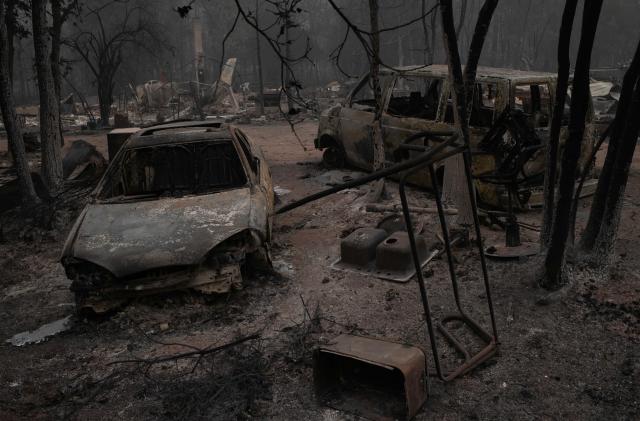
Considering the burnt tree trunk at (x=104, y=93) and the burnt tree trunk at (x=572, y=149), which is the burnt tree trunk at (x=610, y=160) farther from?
the burnt tree trunk at (x=104, y=93)

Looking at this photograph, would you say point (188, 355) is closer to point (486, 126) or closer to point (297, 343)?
point (297, 343)

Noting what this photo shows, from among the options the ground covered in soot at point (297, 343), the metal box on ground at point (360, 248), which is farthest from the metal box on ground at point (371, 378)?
the metal box on ground at point (360, 248)

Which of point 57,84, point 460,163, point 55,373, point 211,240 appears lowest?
point 55,373

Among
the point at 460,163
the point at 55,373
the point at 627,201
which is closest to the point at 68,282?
the point at 55,373

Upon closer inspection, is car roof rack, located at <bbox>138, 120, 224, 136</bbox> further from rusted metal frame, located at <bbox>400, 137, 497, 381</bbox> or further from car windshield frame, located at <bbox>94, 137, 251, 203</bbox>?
rusted metal frame, located at <bbox>400, 137, 497, 381</bbox>

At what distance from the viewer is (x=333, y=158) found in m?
9.70

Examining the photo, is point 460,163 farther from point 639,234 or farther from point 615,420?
point 615,420

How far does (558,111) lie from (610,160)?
65 cm

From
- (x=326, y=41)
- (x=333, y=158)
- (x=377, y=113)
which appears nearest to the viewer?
(x=377, y=113)

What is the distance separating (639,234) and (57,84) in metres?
11.0

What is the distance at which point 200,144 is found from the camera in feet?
18.6

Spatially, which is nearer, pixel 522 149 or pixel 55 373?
pixel 55 373

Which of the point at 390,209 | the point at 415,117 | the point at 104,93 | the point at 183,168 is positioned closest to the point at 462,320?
the point at 390,209

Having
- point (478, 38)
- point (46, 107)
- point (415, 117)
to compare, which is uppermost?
point (478, 38)
